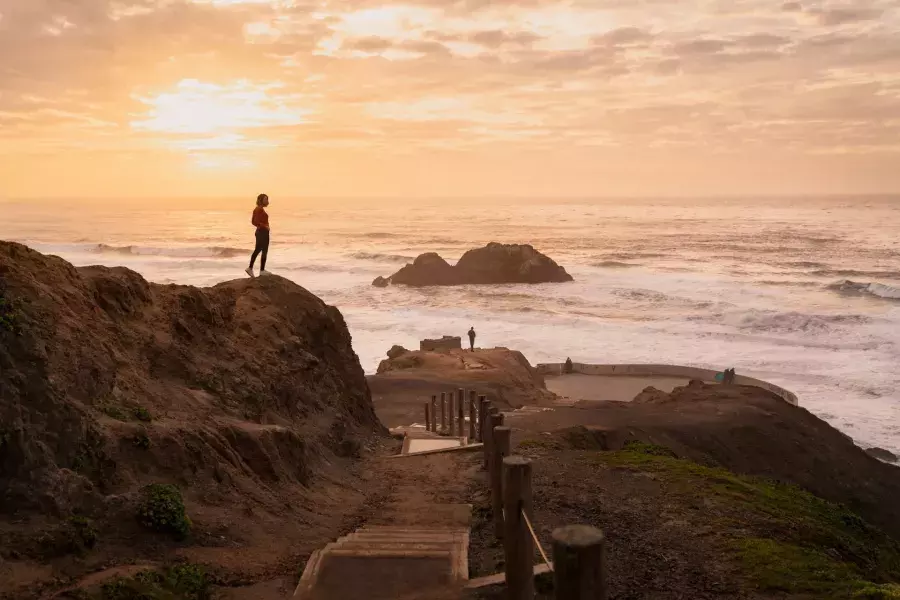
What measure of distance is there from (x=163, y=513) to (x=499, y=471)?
3853 millimetres

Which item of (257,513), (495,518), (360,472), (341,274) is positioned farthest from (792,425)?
(341,274)

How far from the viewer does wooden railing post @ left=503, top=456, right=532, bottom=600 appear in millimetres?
6191

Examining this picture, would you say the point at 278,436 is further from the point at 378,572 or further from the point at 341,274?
the point at 341,274

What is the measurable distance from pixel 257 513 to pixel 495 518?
2941 mm

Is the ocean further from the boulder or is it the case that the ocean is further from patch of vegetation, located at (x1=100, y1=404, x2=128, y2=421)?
patch of vegetation, located at (x1=100, y1=404, x2=128, y2=421)

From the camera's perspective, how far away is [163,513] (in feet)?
24.6

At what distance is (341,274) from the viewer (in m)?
81.1

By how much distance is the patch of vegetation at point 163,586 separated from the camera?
232 inches

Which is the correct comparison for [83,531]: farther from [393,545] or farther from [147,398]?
[147,398]

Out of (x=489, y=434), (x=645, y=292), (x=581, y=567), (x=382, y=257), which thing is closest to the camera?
(x=581, y=567)

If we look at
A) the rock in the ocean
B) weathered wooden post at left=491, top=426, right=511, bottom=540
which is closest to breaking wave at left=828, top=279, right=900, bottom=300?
the rock in the ocean

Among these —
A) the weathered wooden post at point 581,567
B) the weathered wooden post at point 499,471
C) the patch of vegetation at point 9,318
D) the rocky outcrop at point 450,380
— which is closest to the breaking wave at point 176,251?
the rocky outcrop at point 450,380

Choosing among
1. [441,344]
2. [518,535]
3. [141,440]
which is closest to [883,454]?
[441,344]

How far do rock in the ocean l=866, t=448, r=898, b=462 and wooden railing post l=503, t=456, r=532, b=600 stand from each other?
24.1 m
